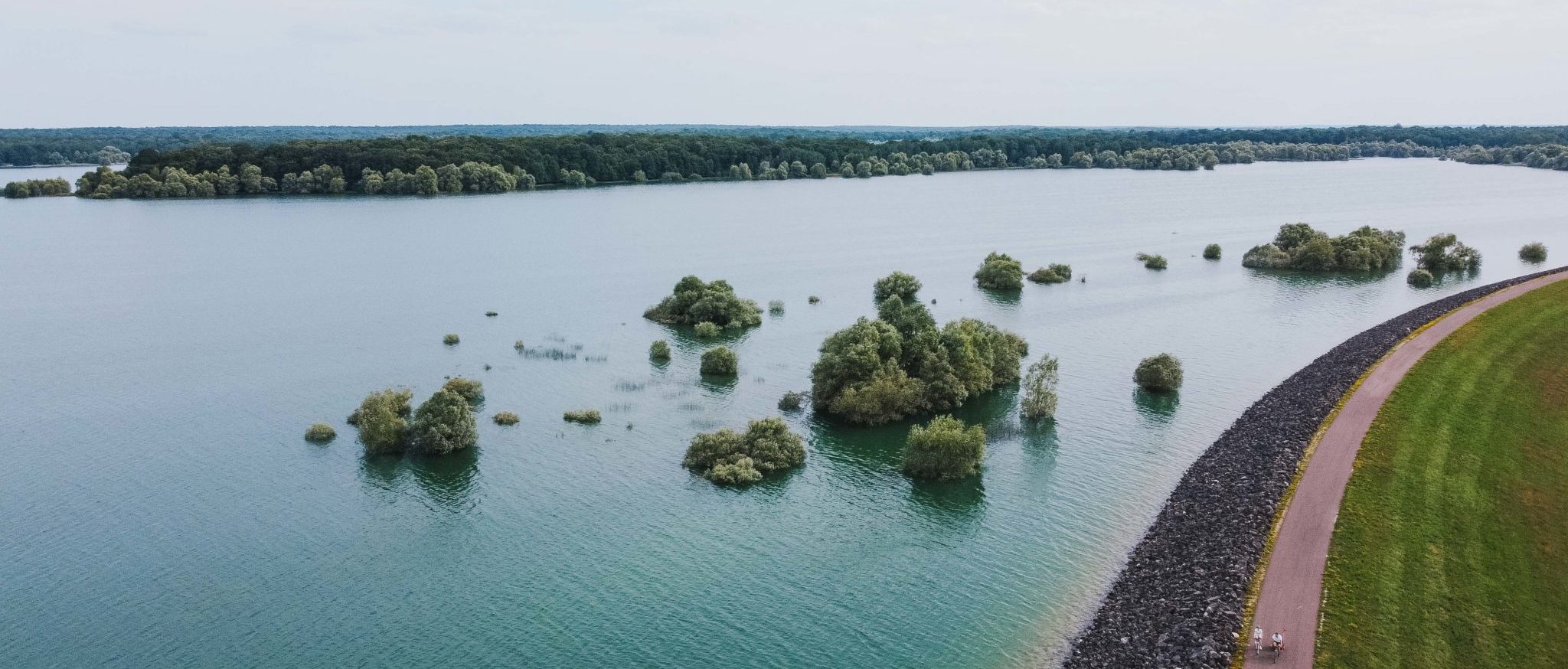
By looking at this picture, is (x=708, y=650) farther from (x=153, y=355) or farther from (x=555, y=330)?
(x=153, y=355)

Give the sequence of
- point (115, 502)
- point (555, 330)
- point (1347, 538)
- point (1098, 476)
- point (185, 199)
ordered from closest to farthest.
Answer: point (1347, 538) → point (115, 502) → point (1098, 476) → point (555, 330) → point (185, 199)

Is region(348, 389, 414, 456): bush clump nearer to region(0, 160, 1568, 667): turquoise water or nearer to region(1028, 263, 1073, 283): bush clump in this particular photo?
region(0, 160, 1568, 667): turquoise water

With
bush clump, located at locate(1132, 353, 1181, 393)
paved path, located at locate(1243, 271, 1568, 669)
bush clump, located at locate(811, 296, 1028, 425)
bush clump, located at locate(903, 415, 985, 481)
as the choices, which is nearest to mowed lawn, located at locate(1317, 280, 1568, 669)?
paved path, located at locate(1243, 271, 1568, 669)

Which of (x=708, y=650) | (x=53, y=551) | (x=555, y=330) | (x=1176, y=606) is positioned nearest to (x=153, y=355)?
(x=555, y=330)

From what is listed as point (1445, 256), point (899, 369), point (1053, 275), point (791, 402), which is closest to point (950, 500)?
point (899, 369)

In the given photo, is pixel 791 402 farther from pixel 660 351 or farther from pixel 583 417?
pixel 660 351

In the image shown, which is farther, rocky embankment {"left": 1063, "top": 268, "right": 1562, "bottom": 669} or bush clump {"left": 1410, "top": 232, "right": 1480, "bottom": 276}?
bush clump {"left": 1410, "top": 232, "right": 1480, "bottom": 276}

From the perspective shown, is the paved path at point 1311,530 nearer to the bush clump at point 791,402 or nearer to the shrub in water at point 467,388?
the bush clump at point 791,402
